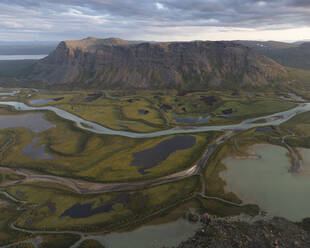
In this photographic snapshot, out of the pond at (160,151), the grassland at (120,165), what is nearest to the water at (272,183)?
the grassland at (120,165)

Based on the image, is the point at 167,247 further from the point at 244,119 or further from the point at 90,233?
the point at 244,119

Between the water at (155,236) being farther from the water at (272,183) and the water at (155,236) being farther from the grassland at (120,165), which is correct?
the water at (272,183)

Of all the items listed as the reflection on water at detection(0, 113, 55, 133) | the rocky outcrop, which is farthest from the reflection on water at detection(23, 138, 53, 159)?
the rocky outcrop

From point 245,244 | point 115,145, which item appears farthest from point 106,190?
point 245,244

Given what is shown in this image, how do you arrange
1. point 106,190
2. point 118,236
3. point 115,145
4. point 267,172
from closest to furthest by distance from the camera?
point 118,236, point 106,190, point 267,172, point 115,145

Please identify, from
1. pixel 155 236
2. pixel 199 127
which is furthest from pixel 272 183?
pixel 199 127

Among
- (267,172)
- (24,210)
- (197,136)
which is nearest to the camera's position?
(24,210)

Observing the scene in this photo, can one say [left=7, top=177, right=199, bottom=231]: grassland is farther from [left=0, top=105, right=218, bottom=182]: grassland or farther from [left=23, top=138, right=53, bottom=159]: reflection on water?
[left=23, top=138, right=53, bottom=159]: reflection on water

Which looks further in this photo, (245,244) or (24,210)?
(24,210)
